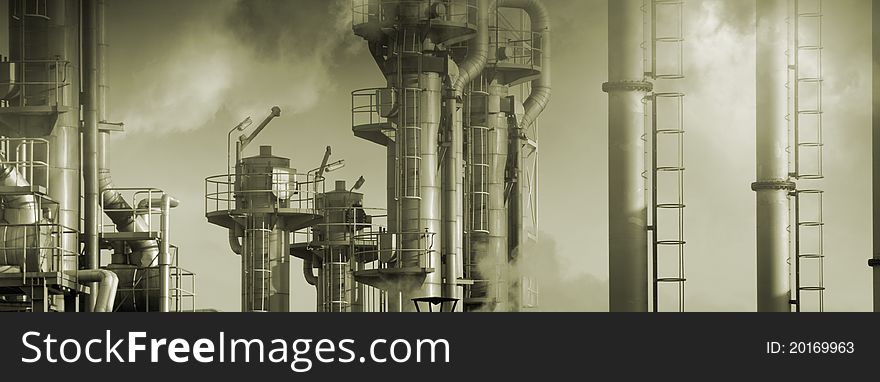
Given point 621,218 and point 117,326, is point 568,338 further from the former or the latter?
point 621,218

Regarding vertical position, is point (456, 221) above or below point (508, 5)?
below

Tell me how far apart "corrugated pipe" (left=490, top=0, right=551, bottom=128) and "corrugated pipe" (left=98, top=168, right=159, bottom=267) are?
1114 cm

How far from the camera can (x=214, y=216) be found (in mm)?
46938

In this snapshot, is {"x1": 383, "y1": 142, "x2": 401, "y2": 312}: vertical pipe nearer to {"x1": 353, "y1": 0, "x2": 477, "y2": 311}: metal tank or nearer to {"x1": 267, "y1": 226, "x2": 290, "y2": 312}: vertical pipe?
{"x1": 353, "y1": 0, "x2": 477, "y2": 311}: metal tank

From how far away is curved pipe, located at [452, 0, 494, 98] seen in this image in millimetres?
39062

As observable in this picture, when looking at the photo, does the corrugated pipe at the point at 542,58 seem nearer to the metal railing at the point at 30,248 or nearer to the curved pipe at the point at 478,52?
the curved pipe at the point at 478,52

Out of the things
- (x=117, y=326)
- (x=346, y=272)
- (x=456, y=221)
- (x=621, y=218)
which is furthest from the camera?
(x=346, y=272)

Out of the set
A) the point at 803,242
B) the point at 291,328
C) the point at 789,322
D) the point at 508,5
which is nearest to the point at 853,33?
the point at 803,242

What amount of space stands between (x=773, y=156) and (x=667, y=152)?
2.28 m

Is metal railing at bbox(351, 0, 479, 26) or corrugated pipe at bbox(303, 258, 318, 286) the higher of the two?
metal railing at bbox(351, 0, 479, 26)

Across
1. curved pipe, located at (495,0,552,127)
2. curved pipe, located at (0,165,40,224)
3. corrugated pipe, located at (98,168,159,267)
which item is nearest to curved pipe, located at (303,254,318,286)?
curved pipe, located at (495,0,552,127)

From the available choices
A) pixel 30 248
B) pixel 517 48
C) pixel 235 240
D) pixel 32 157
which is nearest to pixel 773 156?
pixel 517 48

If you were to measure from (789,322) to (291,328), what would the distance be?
620 cm

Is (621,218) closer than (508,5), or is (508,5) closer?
(621,218)
